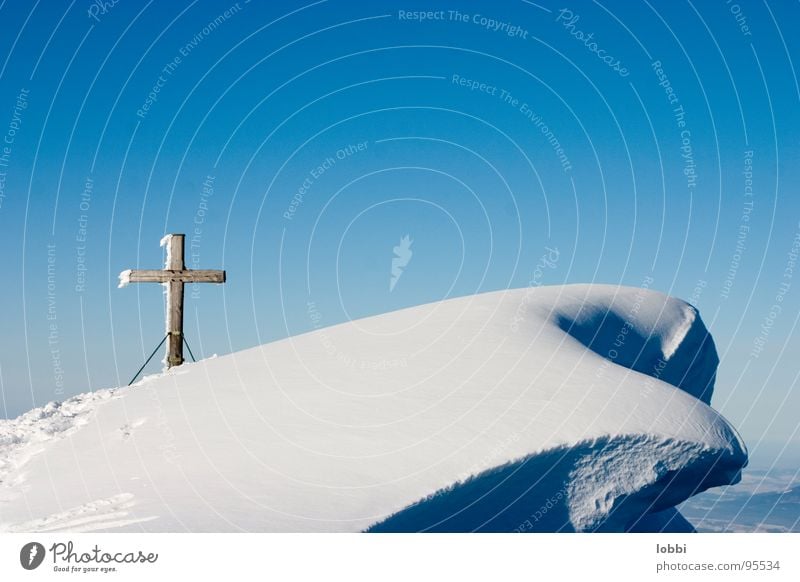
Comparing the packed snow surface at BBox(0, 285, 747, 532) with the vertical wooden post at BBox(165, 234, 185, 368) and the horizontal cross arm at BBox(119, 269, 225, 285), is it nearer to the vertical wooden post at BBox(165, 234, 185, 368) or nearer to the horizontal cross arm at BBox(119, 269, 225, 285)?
the vertical wooden post at BBox(165, 234, 185, 368)

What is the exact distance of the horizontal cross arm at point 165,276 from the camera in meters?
14.4

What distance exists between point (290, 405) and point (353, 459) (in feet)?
6.16

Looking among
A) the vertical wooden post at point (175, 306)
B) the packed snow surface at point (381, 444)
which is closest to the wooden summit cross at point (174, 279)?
the vertical wooden post at point (175, 306)

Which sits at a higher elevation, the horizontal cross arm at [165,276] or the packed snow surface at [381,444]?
the horizontal cross arm at [165,276]

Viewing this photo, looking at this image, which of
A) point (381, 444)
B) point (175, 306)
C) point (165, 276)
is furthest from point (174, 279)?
point (381, 444)

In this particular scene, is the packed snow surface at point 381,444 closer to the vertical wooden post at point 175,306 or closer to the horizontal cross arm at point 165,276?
the vertical wooden post at point 175,306

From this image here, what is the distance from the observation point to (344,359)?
12227 mm

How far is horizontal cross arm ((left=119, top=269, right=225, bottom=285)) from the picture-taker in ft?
47.2

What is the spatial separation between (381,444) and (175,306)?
6.43 metres

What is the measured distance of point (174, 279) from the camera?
14.4m

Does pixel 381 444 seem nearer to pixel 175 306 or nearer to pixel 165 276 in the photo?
pixel 175 306
